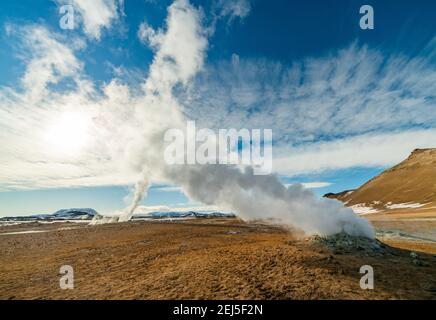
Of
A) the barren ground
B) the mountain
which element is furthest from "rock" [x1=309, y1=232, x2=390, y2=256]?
the mountain

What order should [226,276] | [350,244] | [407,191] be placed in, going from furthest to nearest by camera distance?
[407,191] < [350,244] < [226,276]

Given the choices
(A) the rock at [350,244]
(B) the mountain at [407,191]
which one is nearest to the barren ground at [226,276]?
(A) the rock at [350,244]

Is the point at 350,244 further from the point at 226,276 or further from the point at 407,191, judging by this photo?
the point at 407,191

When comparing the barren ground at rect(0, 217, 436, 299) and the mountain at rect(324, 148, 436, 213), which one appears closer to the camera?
the barren ground at rect(0, 217, 436, 299)

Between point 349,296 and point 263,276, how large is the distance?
5.05m

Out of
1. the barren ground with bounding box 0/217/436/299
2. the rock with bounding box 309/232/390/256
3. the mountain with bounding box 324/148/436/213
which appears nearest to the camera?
the barren ground with bounding box 0/217/436/299

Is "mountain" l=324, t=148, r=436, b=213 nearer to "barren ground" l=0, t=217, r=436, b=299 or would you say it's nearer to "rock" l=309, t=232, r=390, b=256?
"rock" l=309, t=232, r=390, b=256

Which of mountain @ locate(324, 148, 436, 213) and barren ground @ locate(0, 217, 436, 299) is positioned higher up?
mountain @ locate(324, 148, 436, 213)

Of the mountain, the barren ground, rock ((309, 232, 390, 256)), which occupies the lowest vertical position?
the barren ground

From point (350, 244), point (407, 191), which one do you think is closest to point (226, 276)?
point (350, 244)

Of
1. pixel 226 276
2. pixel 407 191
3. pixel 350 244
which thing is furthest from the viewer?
pixel 407 191

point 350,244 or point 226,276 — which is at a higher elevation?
point 350,244

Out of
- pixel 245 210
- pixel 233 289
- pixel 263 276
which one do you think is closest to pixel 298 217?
pixel 245 210

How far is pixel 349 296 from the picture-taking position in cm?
1287
